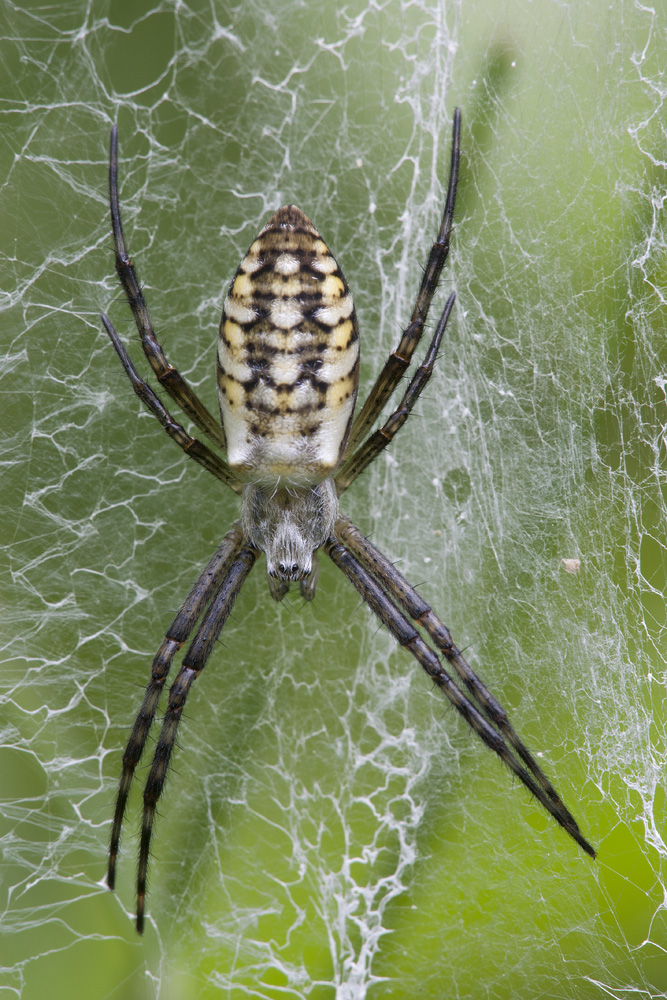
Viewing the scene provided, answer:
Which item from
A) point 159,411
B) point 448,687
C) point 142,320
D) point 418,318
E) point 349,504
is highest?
point 418,318

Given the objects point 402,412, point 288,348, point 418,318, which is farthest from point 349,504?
point 288,348

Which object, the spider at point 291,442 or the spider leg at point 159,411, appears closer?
the spider at point 291,442

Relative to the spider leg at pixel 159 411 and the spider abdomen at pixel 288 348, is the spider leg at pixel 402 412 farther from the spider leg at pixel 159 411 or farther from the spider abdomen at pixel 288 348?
the spider leg at pixel 159 411

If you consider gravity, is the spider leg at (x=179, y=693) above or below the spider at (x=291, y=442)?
below

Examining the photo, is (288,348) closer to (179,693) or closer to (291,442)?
(291,442)

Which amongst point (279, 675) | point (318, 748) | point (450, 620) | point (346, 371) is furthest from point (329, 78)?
point (318, 748)

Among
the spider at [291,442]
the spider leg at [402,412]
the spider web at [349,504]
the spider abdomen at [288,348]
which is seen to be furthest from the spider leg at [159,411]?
the spider web at [349,504]
